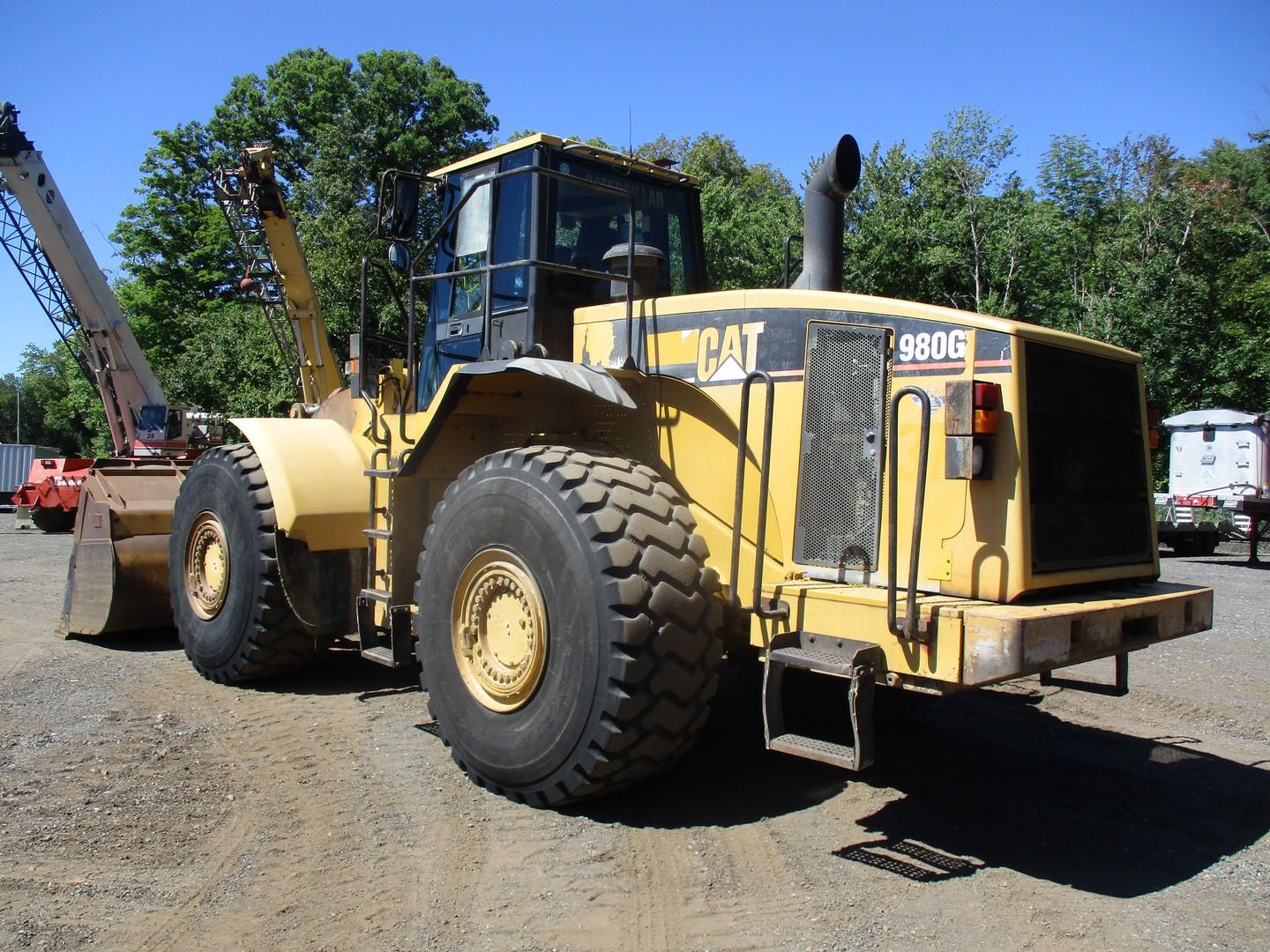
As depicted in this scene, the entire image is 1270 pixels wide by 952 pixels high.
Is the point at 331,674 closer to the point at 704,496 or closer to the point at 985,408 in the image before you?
the point at 704,496

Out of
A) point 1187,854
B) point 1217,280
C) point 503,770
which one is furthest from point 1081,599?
point 1217,280

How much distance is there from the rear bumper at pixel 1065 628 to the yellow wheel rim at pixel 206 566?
16.5 ft

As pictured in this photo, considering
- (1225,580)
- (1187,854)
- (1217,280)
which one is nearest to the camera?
(1187,854)

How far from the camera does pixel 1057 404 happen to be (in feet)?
14.4

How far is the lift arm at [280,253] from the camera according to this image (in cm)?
1047

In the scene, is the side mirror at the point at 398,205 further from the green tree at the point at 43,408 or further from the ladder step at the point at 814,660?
the green tree at the point at 43,408

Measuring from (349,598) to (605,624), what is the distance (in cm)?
291

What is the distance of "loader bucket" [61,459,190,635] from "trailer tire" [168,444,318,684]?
854mm

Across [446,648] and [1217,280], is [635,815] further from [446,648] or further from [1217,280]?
[1217,280]

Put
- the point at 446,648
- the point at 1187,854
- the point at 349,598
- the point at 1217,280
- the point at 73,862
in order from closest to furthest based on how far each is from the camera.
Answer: the point at 73,862 → the point at 1187,854 → the point at 446,648 → the point at 349,598 → the point at 1217,280

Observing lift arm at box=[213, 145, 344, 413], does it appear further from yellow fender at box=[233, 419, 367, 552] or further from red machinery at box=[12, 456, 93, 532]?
red machinery at box=[12, 456, 93, 532]

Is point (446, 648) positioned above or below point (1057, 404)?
below

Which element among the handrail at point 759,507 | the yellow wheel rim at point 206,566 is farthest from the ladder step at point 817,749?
the yellow wheel rim at point 206,566

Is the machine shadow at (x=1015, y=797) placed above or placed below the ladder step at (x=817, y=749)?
below
